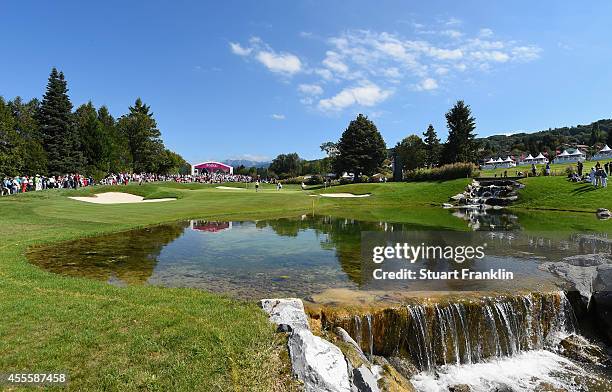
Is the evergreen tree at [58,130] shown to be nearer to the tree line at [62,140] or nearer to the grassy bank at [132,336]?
the tree line at [62,140]

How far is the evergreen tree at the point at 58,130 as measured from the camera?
198ft

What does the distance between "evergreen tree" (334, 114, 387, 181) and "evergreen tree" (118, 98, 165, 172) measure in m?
41.3

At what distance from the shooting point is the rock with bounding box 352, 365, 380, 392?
6.32 m

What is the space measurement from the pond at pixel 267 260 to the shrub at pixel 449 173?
30.9m

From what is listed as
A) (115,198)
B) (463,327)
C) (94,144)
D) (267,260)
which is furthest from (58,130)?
(463,327)

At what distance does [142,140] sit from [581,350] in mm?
84337

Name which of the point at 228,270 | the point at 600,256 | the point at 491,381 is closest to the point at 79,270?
the point at 228,270

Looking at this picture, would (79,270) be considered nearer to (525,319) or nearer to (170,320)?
(170,320)

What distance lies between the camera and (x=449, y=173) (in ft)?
177

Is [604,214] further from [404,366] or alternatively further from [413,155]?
[413,155]

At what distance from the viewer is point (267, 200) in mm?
42781

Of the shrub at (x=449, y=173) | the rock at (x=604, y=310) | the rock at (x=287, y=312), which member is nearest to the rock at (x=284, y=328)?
the rock at (x=287, y=312)

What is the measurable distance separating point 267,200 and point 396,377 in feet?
117

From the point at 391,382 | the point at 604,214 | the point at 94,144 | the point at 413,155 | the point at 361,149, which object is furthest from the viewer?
the point at 413,155
